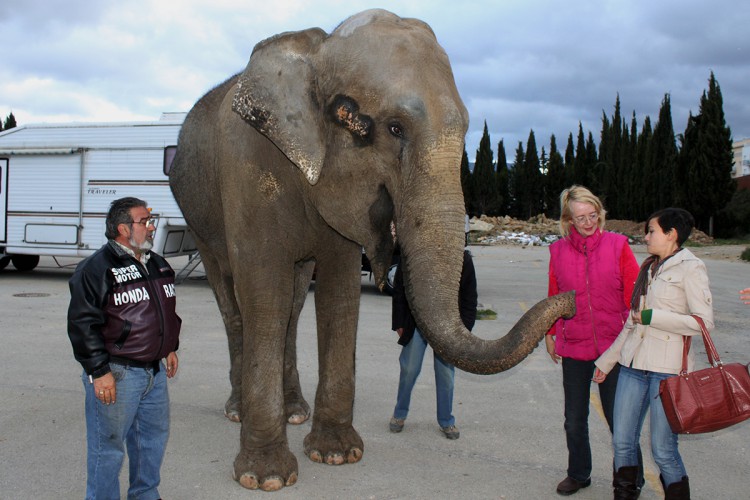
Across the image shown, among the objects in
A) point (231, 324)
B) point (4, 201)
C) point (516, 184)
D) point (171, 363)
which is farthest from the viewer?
point (516, 184)

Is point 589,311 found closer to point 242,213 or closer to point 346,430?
point 346,430

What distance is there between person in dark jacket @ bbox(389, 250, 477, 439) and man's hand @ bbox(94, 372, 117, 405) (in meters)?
2.42

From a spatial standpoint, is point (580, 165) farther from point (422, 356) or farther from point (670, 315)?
point (670, 315)

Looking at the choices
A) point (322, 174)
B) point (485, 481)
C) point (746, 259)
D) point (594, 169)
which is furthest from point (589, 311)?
point (594, 169)

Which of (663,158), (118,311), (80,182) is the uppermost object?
(663,158)

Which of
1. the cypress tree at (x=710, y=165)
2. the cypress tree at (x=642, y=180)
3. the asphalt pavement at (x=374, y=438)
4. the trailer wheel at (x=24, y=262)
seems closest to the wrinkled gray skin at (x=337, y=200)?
the asphalt pavement at (x=374, y=438)

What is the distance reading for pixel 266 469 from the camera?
4523 mm

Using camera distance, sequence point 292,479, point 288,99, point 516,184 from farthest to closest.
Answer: point 516,184
point 292,479
point 288,99

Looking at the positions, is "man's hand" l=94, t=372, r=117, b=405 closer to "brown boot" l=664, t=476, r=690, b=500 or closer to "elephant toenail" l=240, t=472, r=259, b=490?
"elephant toenail" l=240, t=472, r=259, b=490

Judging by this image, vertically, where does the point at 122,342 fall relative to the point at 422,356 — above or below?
above

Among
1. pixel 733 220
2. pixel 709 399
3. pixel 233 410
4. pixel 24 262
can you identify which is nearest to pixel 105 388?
pixel 233 410

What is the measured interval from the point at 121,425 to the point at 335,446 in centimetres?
174

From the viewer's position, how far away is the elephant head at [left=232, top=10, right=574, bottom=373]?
3.48 m

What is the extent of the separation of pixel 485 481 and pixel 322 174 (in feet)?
7.54
